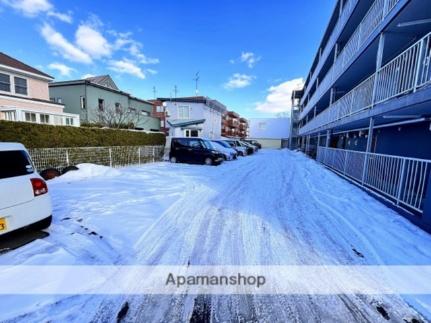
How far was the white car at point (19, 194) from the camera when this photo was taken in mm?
2758

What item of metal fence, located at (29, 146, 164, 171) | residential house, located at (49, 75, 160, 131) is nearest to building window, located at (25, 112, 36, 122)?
residential house, located at (49, 75, 160, 131)

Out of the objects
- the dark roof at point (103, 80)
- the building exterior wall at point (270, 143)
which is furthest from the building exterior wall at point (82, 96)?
the building exterior wall at point (270, 143)

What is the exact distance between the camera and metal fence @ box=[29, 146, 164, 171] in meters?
7.59

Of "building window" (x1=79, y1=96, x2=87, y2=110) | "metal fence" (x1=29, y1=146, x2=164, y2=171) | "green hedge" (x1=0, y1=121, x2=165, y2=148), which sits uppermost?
"building window" (x1=79, y1=96, x2=87, y2=110)

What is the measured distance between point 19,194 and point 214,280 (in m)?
2.91

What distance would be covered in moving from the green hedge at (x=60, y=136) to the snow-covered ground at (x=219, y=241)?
2.31m

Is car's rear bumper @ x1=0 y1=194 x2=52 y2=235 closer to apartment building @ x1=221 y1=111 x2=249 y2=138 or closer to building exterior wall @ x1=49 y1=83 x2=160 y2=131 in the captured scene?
building exterior wall @ x1=49 y1=83 x2=160 y2=131

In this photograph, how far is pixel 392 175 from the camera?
17.5 ft

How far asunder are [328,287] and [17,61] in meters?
23.0

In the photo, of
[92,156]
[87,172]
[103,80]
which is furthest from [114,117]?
[87,172]

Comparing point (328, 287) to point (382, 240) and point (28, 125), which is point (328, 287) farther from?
point (28, 125)

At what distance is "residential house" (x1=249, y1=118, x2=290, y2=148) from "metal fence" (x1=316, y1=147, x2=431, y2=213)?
41.7 m

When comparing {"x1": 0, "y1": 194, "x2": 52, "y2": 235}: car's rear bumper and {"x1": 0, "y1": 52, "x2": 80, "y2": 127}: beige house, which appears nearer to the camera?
{"x1": 0, "y1": 194, "x2": 52, "y2": 235}: car's rear bumper

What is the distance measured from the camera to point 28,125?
7379 mm
